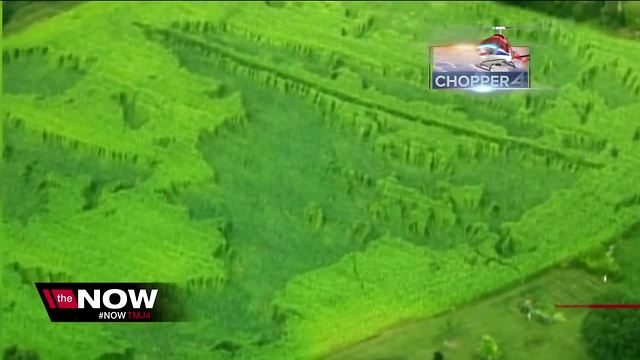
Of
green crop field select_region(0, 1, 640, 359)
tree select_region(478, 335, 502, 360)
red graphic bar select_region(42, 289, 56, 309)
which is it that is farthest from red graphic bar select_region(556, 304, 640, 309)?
red graphic bar select_region(42, 289, 56, 309)

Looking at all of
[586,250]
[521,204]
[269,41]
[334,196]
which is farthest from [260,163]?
[586,250]

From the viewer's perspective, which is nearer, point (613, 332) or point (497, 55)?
point (613, 332)

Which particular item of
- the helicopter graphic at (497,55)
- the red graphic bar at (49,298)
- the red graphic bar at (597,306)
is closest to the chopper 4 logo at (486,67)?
the helicopter graphic at (497,55)
